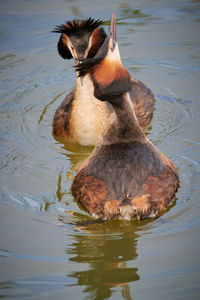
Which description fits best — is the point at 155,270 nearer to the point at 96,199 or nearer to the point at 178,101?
the point at 96,199

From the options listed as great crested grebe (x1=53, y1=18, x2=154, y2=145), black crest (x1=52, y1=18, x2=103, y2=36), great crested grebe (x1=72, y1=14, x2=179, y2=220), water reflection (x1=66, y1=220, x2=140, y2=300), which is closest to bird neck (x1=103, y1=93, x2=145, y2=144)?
great crested grebe (x1=72, y1=14, x2=179, y2=220)

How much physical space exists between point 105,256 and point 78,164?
1.97 metres

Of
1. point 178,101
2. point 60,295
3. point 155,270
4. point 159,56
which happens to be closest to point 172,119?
point 178,101

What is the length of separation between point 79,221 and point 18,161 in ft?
5.63

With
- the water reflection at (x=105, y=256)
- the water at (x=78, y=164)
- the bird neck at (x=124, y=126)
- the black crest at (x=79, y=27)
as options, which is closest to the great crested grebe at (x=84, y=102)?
the black crest at (x=79, y=27)

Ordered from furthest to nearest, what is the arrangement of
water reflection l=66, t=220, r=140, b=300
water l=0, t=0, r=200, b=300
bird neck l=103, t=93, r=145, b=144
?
bird neck l=103, t=93, r=145, b=144
water l=0, t=0, r=200, b=300
water reflection l=66, t=220, r=140, b=300

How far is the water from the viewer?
179 inches

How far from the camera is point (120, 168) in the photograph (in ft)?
16.9

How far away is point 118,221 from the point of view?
524cm

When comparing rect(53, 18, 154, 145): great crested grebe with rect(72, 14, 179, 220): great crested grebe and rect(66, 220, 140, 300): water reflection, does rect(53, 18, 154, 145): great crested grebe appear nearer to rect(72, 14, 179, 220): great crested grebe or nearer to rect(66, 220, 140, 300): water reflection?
rect(72, 14, 179, 220): great crested grebe

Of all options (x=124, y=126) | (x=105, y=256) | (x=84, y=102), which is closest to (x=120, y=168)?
(x=124, y=126)

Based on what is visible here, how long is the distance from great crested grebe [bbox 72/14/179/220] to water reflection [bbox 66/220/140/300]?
0.17 m

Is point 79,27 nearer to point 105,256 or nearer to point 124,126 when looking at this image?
point 124,126

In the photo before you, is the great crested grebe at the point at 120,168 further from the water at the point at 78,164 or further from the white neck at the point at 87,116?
the white neck at the point at 87,116
